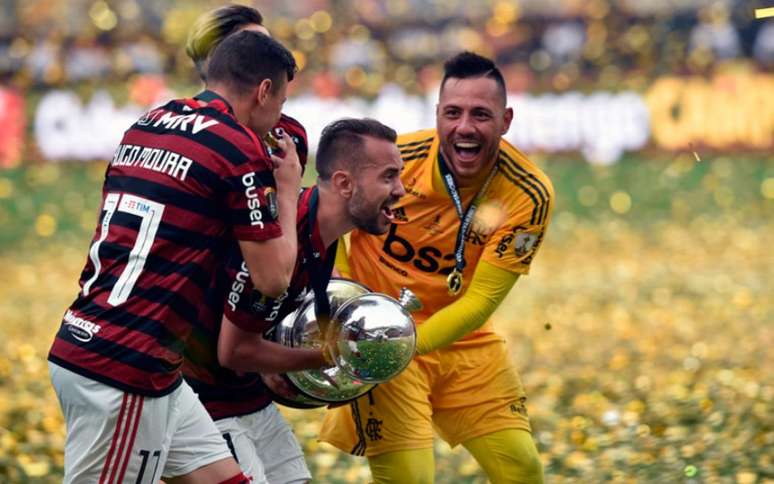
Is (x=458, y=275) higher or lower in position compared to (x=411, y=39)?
lower

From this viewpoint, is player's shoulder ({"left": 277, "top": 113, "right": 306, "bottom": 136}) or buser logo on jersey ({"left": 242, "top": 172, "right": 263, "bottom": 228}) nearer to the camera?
buser logo on jersey ({"left": 242, "top": 172, "right": 263, "bottom": 228})

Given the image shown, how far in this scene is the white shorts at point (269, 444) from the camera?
19.3 feet

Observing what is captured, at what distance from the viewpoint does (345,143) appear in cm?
575

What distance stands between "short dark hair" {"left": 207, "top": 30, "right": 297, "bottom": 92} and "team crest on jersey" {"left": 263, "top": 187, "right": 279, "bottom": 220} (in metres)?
0.45

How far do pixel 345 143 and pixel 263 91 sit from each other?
76cm

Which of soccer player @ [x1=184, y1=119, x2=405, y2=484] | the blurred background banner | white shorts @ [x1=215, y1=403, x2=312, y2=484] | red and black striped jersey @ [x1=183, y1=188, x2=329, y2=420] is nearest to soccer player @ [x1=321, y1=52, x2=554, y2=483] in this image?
white shorts @ [x1=215, y1=403, x2=312, y2=484]

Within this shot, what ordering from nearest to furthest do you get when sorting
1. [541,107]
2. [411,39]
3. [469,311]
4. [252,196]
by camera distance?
[252,196] < [469,311] < [541,107] < [411,39]

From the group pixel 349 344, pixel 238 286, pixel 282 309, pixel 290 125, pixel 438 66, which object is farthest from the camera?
pixel 438 66

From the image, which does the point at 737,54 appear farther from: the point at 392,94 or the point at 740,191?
the point at 392,94

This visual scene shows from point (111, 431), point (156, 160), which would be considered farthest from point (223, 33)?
point (111, 431)

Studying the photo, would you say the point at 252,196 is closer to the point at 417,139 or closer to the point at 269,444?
the point at 269,444

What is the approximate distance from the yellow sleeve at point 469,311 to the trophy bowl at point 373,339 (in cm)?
90

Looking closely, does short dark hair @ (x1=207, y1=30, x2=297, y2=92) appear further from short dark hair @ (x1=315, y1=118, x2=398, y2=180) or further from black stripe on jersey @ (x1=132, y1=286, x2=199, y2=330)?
black stripe on jersey @ (x1=132, y1=286, x2=199, y2=330)

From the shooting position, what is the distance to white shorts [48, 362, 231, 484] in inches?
192
